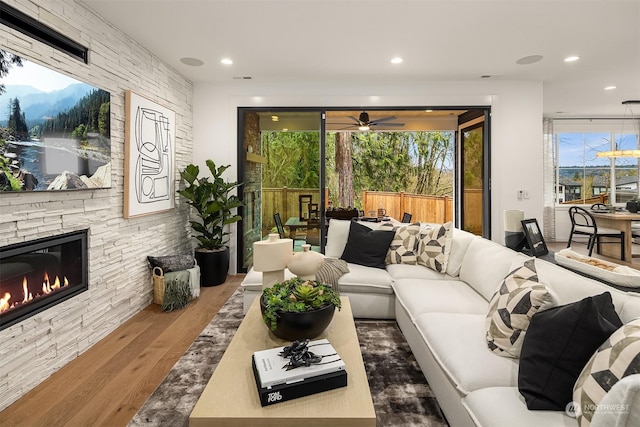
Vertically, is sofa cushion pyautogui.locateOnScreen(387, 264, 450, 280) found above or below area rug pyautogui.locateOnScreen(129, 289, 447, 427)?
above

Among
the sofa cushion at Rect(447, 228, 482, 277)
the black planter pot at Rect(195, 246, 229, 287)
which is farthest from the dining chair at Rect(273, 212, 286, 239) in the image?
the sofa cushion at Rect(447, 228, 482, 277)

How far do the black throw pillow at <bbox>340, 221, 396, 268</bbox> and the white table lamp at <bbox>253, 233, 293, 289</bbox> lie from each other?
1335 millimetres

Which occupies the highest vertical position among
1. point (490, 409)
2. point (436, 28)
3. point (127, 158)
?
point (436, 28)

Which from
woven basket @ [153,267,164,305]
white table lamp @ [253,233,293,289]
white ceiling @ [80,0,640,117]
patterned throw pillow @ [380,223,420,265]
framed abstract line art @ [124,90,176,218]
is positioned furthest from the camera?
woven basket @ [153,267,164,305]

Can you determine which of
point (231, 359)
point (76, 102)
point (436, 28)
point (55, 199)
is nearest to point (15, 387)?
point (55, 199)

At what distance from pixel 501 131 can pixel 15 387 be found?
18.3 feet

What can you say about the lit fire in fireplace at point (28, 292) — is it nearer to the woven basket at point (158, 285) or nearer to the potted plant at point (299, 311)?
the woven basket at point (158, 285)

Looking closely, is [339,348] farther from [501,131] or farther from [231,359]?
[501,131]

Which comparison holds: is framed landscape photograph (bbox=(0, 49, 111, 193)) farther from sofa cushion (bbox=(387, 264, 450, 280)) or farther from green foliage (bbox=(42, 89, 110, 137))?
sofa cushion (bbox=(387, 264, 450, 280))

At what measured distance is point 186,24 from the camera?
3.13 m

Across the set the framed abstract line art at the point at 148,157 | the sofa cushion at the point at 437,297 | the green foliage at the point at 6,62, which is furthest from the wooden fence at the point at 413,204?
the green foliage at the point at 6,62

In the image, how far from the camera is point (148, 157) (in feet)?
12.1

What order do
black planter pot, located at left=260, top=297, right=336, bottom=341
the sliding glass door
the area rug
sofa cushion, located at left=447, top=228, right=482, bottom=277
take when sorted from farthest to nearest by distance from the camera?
the sliding glass door
sofa cushion, located at left=447, top=228, right=482, bottom=277
the area rug
black planter pot, located at left=260, top=297, right=336, bottom=341

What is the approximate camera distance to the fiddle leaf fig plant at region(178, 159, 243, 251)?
4.34 metres
